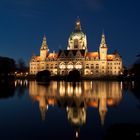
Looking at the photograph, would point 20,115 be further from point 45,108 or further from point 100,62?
point 100,62

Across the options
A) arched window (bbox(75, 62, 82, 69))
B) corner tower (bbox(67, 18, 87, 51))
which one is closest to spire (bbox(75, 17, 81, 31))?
corner tower (bbox(67, 18, 87, 51))

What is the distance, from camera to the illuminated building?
153250 millimetres

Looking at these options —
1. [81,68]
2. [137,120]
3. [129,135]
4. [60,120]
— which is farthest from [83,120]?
[81,68]

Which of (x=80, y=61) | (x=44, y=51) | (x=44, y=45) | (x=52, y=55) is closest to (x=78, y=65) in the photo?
(x=80, y=61)

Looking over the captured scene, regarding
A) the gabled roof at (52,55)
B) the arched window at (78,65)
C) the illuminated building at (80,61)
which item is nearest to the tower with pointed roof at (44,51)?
the illuminated building at (80,61)

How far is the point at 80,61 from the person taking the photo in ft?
511

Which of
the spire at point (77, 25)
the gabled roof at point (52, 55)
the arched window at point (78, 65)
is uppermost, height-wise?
the spire at point (77, 25)

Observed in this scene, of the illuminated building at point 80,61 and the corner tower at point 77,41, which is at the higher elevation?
the corner tower at point 77,41

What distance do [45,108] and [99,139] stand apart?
11418 mm

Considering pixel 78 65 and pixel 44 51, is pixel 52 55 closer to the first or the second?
pixel 44 51

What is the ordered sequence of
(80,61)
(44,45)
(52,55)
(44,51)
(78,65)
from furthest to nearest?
(44,45), (52,55), (44,51), (80,61), (78,65)

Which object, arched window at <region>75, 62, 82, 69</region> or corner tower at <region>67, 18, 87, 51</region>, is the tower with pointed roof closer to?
corner tower at <region>67, 18, 87, 51</region>

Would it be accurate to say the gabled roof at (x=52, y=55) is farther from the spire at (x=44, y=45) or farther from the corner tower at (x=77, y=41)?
the corner tower at (x=77, y=41)

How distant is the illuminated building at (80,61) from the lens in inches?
6033
